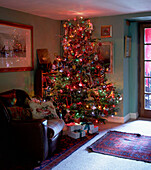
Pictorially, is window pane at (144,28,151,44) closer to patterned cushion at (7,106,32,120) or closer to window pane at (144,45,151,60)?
A: window pane at (144,45,151,60)

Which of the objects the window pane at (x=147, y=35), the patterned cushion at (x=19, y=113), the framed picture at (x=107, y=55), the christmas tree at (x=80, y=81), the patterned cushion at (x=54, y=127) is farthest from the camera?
the window pane at (x=147, y=35)

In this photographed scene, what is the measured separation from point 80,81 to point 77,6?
1426 mm

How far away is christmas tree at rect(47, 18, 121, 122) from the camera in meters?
5.12

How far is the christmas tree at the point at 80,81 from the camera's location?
5117 mm

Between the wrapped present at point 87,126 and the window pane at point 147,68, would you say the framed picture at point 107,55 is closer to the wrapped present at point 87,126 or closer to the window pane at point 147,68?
the window pane at point 147,68

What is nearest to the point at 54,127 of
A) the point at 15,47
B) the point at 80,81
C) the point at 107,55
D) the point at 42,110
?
the point at 42,110

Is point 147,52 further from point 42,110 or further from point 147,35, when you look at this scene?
point 42,110

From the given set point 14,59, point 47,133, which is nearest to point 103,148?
point 47,133

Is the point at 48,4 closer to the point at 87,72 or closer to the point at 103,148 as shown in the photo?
the point at 87,72

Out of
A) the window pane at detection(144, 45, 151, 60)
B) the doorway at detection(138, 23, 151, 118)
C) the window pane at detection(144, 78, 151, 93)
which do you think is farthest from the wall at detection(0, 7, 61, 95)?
the window pane at detection(144, 78, 151, 93)

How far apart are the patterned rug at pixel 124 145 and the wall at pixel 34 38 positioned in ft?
6.45

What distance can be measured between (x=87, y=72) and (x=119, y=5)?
1446mm

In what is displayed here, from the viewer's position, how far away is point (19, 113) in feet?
13.2

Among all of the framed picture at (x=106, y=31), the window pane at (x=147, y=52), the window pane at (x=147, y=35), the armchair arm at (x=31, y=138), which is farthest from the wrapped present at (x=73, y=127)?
the window pane at (x=147, y=35)
